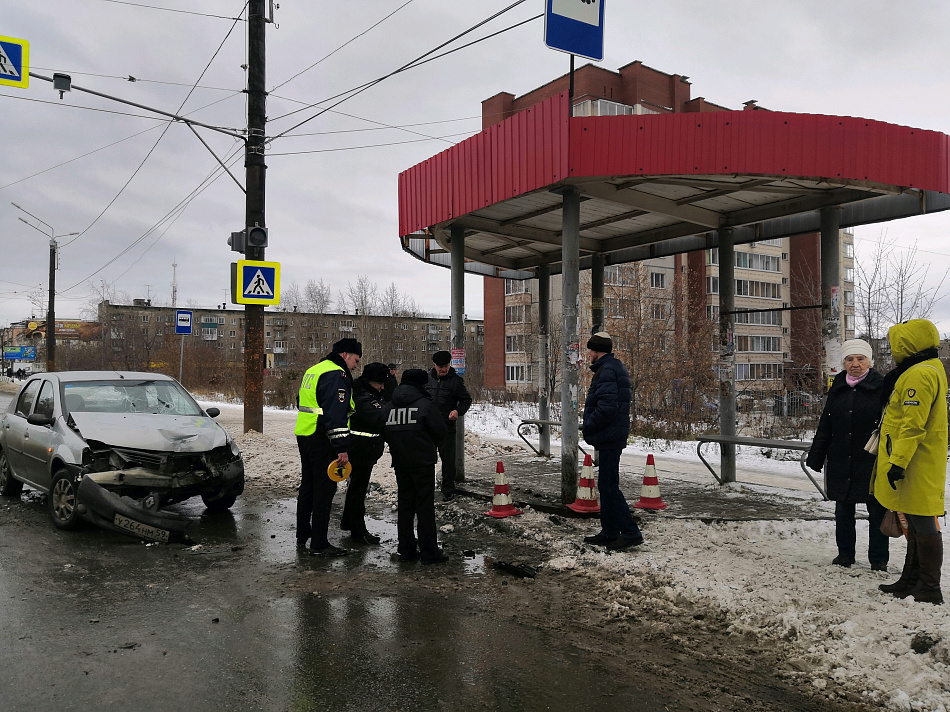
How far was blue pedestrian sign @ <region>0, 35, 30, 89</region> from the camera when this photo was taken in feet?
34.0

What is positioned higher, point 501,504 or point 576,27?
point 576,27

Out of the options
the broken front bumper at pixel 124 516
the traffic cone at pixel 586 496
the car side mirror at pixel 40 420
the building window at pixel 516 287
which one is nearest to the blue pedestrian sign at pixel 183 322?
the car side mirror at pixel 40 420

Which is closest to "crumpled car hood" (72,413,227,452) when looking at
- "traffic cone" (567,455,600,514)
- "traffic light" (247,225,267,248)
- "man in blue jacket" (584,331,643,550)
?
"traffic cone" (567,455,600,514)

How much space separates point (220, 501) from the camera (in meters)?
7.54

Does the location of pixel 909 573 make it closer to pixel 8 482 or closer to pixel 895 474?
pixel 895 474

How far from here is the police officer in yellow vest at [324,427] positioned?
5.78 m

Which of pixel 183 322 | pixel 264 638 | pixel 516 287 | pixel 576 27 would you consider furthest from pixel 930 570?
pixel 516 287

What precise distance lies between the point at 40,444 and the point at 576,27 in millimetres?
7483

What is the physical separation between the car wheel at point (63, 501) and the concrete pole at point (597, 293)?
6911mm

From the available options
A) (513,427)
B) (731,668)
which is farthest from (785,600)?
(513,427)

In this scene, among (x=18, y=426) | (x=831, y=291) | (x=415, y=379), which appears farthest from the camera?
(x=18, y=426)

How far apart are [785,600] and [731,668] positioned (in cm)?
111

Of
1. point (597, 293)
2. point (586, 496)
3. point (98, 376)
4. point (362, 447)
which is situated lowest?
point (586, 496)

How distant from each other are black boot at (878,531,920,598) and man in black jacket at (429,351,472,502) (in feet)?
15.5
